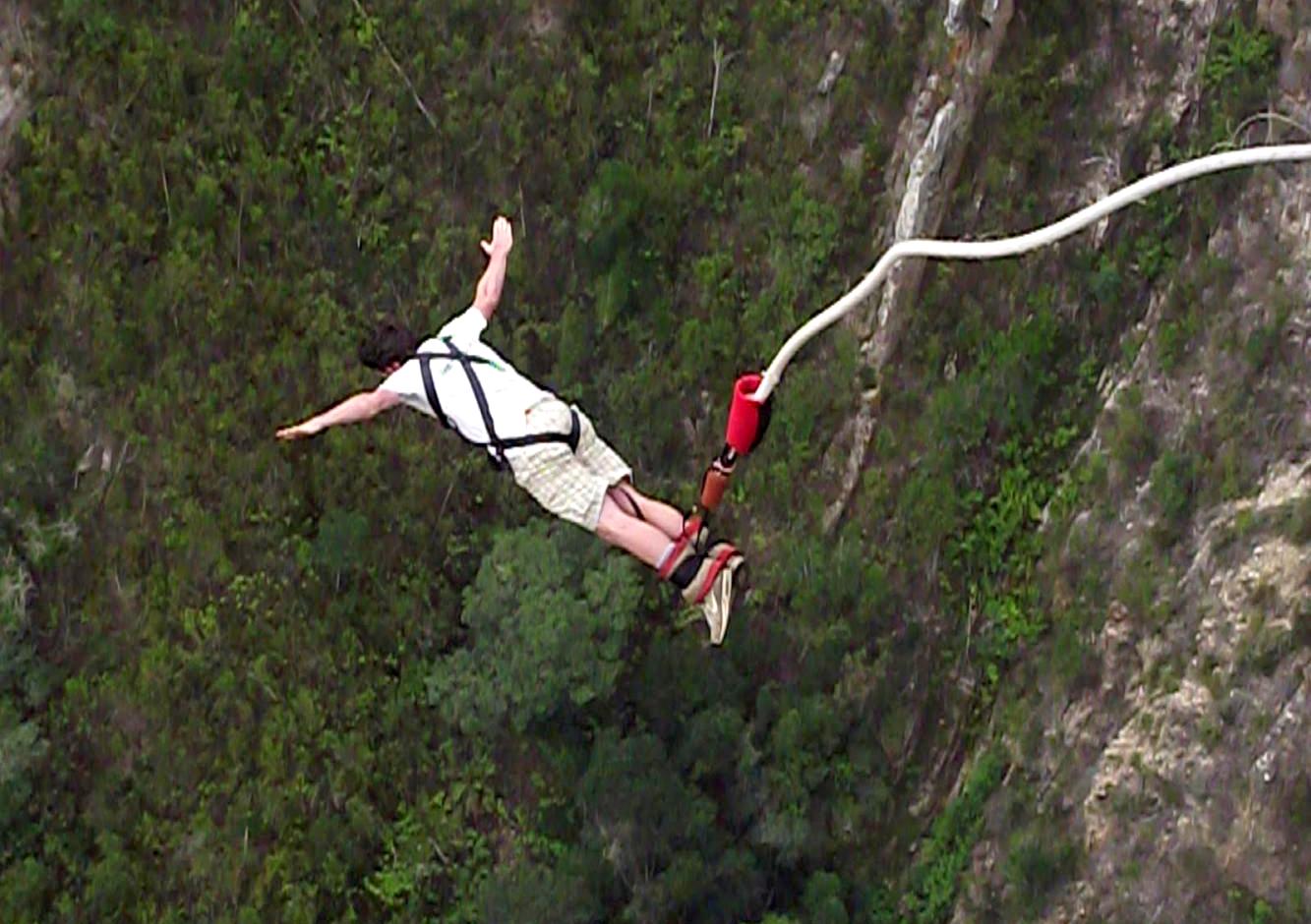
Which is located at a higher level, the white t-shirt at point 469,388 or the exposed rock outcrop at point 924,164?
the exposed rock outcrop at point 924,164

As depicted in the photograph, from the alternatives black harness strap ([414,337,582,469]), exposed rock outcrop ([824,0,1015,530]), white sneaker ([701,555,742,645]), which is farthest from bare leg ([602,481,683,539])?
exposed rock outcrop ([824,0,1015,530])

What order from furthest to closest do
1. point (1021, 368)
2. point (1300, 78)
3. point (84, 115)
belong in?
point (84, 115) < point (1021, 368) < point (1300, 78)

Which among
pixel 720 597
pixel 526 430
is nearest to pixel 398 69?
pixel 526 430

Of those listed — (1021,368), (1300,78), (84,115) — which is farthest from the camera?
(84,115)

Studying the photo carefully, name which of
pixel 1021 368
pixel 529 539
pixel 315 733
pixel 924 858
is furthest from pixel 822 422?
pixel 315 733

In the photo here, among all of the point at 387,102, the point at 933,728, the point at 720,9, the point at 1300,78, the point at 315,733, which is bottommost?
the point at 315,733

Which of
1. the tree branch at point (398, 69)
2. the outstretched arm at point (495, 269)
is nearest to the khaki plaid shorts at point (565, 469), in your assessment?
the outstretched arm at point (495, 269)

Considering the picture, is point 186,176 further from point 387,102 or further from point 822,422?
point 822,422

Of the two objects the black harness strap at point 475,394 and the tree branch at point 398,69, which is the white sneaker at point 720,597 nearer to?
the black harness strap at point 475,394

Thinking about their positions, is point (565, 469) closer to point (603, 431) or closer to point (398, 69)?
point (603, 431)
